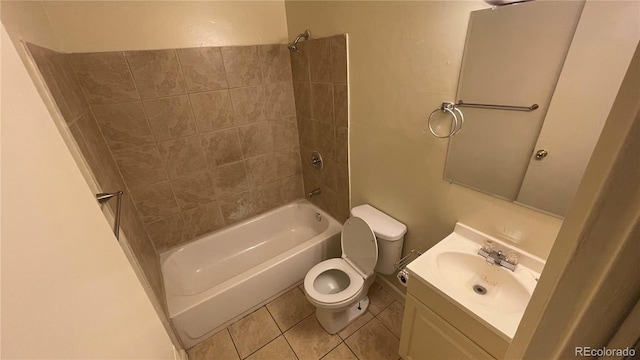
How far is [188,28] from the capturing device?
1.57 meters

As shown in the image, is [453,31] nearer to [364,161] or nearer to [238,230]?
[364,161]

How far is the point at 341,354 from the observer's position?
148 centimetres

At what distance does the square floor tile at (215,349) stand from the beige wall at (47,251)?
108 cm

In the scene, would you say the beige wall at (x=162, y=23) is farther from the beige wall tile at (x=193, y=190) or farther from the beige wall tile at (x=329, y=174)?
the beige wall tile at (x=329, y=174)

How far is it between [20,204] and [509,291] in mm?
1443

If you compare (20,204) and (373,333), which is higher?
(20,204)

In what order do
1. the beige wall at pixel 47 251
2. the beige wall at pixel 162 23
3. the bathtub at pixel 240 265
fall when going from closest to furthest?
the beige wall at pixel 47 251
the beige wall at pixel 162 23
the bathtub at pixel 240 265

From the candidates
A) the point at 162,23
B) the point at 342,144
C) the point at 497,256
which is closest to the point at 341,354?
the point at 497,256

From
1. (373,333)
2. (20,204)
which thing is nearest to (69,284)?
(20,204)

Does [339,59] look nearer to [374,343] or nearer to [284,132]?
[284,132]

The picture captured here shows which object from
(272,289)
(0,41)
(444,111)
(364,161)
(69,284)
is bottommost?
(272,289)

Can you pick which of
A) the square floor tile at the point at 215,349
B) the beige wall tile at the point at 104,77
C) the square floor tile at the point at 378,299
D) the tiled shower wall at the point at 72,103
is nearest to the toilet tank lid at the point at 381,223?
the square floor tile at the point at 378,299

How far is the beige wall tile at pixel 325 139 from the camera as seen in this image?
181 centimetres

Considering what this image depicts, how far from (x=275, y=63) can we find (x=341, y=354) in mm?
2016
